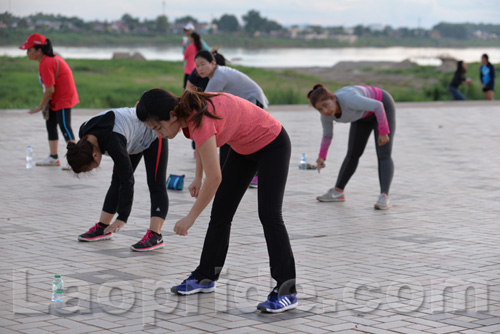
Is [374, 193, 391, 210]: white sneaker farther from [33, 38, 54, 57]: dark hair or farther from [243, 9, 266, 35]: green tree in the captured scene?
[243, 9, 266, 35]: green tree

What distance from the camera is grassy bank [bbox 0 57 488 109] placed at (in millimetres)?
28453

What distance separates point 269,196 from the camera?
16.7ft

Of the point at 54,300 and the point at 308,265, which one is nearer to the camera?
the point at 54,300

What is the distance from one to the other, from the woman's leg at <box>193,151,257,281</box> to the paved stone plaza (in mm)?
191

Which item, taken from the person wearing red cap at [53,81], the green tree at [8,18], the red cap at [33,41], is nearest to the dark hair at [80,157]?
the person wearing red cap at [53,81]

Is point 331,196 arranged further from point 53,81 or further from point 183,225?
point 183,225

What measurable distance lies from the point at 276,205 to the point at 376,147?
405cm

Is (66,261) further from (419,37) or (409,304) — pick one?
(419,37)

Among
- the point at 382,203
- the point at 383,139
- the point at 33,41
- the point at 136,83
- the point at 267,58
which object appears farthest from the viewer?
the point at 267,58

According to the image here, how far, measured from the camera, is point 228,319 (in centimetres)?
488

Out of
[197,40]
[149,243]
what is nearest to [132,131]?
[149,243]

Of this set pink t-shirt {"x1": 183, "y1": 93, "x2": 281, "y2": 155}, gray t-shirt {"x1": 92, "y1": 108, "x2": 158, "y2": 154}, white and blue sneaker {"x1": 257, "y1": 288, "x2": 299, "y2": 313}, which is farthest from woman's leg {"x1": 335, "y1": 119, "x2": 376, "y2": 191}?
white and blue sneaker {"x1": 257, "y1": 288, "x2": 299, "y2": 313}

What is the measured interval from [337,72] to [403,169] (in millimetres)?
45581

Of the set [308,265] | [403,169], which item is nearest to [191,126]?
[308,265]
